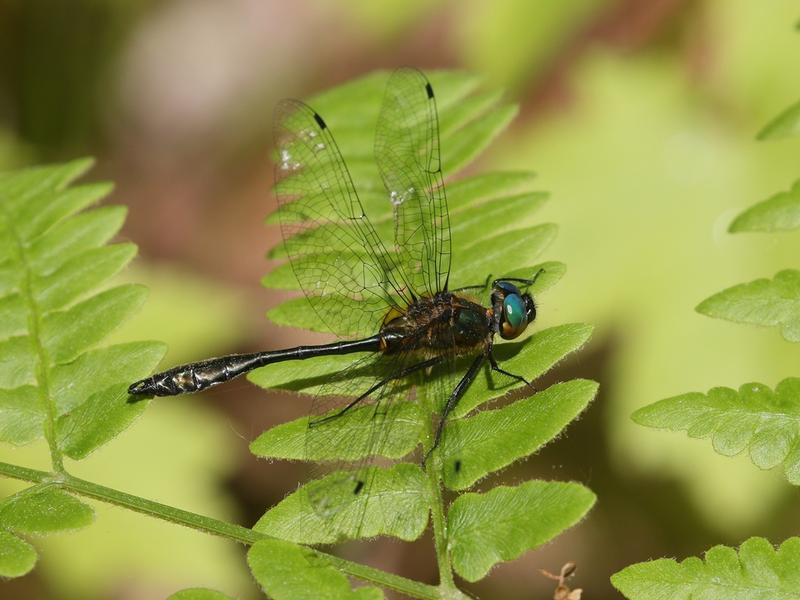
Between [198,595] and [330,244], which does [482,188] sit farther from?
[198,595]

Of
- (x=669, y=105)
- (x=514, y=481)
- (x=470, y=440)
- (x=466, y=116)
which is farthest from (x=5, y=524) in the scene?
(x=669, y=105)

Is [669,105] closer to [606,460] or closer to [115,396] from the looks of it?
[606,460]

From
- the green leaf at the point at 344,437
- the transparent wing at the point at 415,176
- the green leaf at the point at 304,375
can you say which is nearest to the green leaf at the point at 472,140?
the transparent wing at the point at 415,176

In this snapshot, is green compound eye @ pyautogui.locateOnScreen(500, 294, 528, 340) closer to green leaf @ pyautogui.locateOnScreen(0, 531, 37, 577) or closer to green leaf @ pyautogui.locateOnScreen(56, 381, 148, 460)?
green leaf @ pyautogui.locateOnScreen(56, 381, 148, 460)

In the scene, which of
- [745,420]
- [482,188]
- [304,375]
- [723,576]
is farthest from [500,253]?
[723,576]

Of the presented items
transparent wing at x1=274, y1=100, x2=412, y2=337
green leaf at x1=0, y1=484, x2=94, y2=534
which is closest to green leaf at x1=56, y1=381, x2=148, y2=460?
green leaf at x1=0, y1=484, x2=94, y2=534
